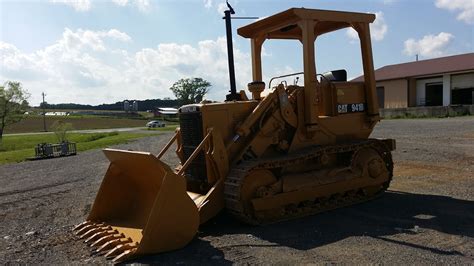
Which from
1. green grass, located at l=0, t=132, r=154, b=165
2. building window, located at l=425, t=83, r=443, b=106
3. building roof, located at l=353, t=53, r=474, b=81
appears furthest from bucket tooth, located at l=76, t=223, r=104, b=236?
building window, located at l=425, t=83, r=443, b=106

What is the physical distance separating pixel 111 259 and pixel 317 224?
2.99m

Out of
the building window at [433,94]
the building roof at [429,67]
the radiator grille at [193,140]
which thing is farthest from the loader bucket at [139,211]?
the building window at [433,94]

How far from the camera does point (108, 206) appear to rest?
291 inches

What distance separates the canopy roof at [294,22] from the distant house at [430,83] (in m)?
33.6

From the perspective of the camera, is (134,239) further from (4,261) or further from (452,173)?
(452,173)

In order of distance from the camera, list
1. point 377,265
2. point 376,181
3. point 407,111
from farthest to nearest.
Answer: point 407,111 < point 376,181 < point 377,265

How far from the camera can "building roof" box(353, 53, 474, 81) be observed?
132 ft

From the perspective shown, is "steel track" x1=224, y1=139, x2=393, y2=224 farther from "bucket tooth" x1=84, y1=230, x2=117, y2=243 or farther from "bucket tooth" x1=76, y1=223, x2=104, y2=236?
"bucket tooth" x1=76, y1=223, x2=104, y2=236

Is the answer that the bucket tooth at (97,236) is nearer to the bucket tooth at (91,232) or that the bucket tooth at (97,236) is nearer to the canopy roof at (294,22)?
the bucket tooth at (91,232)

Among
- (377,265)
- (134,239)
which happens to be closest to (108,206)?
(134,239)

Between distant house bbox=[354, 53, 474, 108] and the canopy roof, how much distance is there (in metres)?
33.6

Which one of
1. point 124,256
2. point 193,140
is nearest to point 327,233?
point 193,140

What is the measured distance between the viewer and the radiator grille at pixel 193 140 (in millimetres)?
7398

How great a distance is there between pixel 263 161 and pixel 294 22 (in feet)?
8.45
